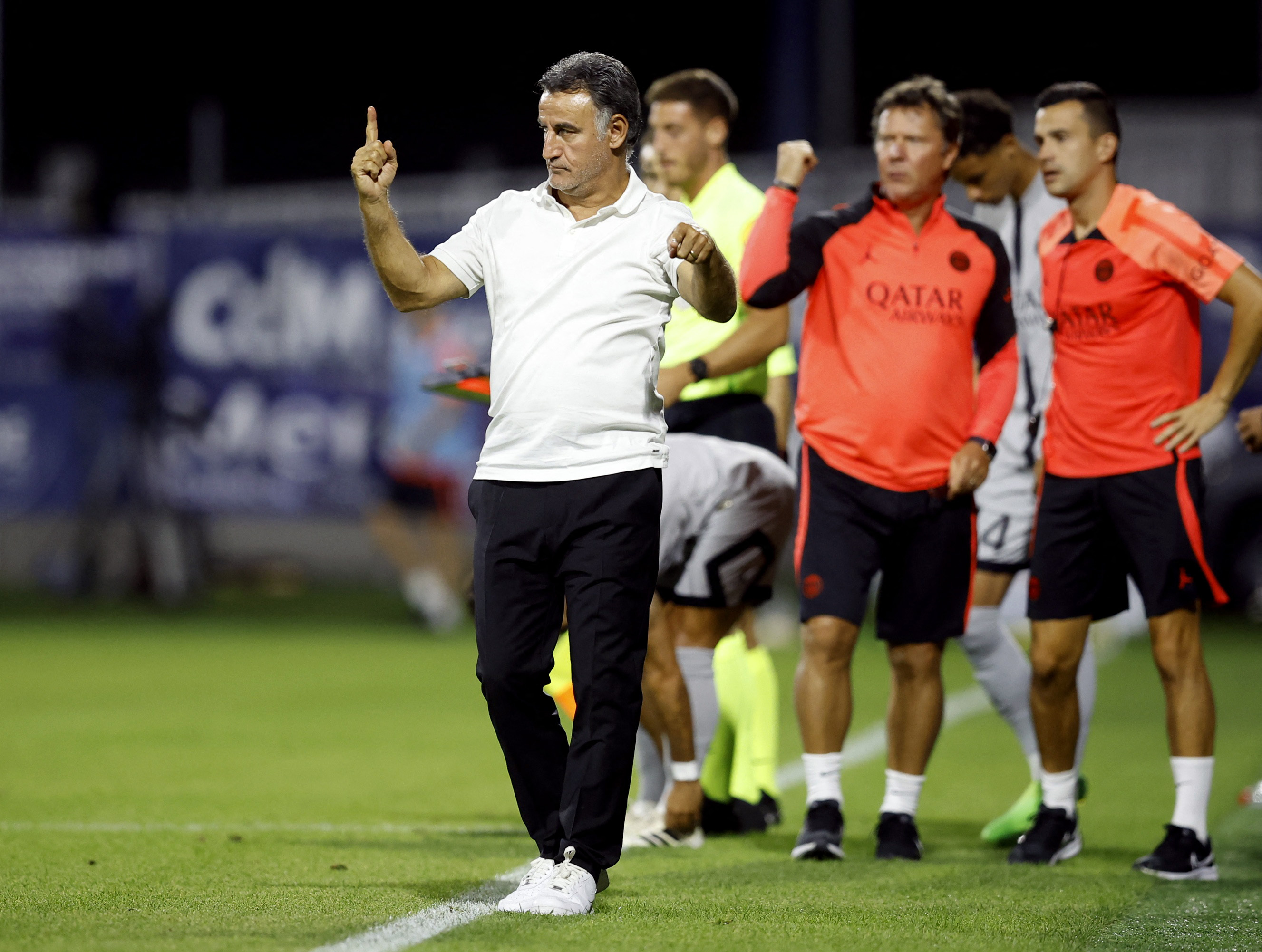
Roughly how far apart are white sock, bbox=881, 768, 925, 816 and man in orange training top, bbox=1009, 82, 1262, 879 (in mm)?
360

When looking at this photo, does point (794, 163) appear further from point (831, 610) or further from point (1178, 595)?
point (1178, 595)

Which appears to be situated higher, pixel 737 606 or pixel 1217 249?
pixel 1217 249

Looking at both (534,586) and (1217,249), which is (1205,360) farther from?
(534,586)

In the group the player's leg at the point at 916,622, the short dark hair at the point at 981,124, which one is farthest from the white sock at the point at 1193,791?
the short dark hair at the point at 981,124

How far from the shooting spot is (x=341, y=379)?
15.2 metres

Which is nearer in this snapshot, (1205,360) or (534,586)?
(534,586)

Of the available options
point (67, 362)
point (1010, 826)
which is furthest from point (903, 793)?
point (67, 362)

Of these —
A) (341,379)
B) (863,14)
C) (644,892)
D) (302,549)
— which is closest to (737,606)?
(644,892)

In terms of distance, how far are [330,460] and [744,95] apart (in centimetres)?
2042

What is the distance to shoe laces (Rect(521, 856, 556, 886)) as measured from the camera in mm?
4379

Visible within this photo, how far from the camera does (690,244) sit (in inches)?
166

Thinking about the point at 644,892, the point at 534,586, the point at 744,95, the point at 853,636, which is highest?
the point at 744,95

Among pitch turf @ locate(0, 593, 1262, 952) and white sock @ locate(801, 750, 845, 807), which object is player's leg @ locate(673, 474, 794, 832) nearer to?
pitch turf @ locate(0, 593, 1262, 952)

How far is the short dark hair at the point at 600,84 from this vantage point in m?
4.50
